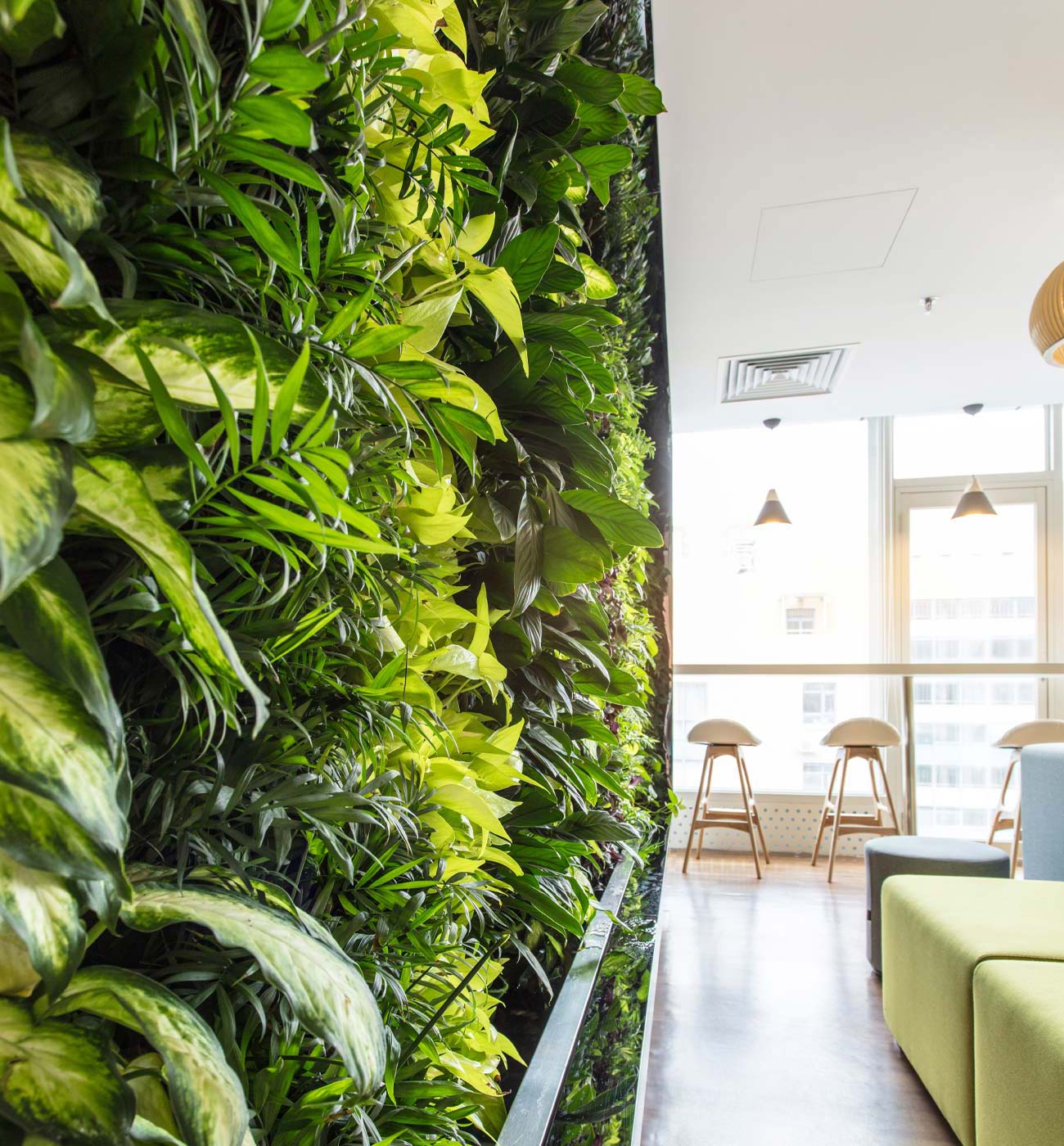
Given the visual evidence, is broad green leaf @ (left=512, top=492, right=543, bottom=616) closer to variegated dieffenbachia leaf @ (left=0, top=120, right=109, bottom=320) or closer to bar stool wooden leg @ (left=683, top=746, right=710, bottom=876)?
variegated dieffenbachia leaf @ (left=0, top=120, right=109, bottom=320)

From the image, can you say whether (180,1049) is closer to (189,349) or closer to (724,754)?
(189,349)

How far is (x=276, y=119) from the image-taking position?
261 mm

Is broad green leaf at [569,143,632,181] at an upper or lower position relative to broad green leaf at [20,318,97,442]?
upper

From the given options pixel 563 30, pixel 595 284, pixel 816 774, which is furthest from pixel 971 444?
pixel 563 30

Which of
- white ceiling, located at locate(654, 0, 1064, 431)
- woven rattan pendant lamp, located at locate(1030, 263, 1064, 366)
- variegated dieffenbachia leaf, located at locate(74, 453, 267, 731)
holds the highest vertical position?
white ceiling, located at locate(654, 0, 1064, 431)

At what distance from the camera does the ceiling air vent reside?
4742 millimetres

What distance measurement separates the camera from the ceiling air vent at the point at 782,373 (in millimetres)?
4742

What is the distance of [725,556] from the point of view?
6.82 meters

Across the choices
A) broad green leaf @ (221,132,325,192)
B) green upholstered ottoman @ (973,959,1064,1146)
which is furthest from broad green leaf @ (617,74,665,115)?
green upholstered ottoman @ (973,959,1064,1146)

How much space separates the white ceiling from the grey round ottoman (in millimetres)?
2398

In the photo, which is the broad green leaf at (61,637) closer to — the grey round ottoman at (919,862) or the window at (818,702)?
the grey round ottoman at (919,862)

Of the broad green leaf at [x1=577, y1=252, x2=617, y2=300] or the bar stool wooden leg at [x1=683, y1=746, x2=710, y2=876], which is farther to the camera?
the bar stool wooden leg at [x1=683, y1=746, x2=710, y2=876]

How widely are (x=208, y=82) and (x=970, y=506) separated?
6409 millimetres

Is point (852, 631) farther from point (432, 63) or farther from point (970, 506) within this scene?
point (432, 63)
